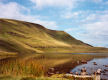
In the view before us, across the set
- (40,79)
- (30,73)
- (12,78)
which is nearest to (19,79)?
(12,78)

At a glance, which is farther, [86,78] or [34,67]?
[34,67]

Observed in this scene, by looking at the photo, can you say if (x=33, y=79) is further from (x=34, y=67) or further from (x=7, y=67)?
(x=7, y=67)

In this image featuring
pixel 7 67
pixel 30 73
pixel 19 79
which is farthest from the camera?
pixel 7 67

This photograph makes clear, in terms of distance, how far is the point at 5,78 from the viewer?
1662 cm

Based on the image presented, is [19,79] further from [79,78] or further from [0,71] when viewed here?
[79,78]

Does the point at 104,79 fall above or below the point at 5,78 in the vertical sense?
below

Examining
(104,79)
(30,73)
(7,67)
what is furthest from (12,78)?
(104,79)

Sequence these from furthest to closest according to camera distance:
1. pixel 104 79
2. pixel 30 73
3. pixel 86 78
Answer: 1. pixel 104 79
2. pixel 30 73
3. pixel 86 78

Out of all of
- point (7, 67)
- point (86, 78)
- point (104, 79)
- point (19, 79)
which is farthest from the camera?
point (104, 79)

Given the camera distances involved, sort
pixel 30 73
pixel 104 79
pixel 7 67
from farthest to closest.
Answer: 1. pixel 104 79
2. pixel 7 67
3. pixel 30 73

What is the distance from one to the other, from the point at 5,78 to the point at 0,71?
573cm

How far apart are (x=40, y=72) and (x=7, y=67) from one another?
17.2 ft

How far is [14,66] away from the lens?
74.6ft

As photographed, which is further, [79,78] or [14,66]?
[14,66]
